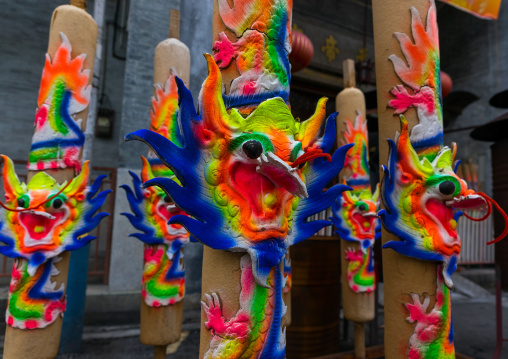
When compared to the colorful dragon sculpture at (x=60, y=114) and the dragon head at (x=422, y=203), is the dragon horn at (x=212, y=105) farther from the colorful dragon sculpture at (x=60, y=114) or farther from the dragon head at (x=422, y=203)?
the colorful dragon sculpture at (x=60, y=114)

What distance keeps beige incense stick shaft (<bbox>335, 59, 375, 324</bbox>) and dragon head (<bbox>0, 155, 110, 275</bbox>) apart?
2196mm

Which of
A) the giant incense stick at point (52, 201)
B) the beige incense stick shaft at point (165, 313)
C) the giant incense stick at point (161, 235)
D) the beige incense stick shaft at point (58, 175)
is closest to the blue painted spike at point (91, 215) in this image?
the giant incense stick at point (52, 201)

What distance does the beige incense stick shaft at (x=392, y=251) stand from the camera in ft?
5.27

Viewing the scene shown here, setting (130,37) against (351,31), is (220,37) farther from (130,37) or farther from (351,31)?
(351,31)

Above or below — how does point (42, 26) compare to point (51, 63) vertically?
above

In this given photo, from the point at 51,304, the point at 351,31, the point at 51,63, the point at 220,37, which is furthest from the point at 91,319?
the point at 351,31

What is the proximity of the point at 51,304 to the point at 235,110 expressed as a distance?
1.57 m

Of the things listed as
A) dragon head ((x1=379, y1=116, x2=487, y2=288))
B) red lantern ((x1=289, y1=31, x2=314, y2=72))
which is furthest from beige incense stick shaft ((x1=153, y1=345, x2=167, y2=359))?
red lantern ((x1=289, y1=31, x2=314, y2=72))

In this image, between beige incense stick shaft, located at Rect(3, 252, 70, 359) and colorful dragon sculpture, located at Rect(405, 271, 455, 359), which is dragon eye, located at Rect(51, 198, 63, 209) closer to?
beige incense stick shaft, located at Rect(3, 252, 70, 359)

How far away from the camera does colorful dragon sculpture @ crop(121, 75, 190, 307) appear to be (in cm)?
239

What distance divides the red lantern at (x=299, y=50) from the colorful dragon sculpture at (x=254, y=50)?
303 centimetres

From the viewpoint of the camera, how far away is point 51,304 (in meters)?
1.82


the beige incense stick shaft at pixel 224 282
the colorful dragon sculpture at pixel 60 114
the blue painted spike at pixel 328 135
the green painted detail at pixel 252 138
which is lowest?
the beige incense stick shaft at pixel 224 282

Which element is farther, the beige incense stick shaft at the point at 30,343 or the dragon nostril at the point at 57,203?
the dragon nostril at the point at 57,203
